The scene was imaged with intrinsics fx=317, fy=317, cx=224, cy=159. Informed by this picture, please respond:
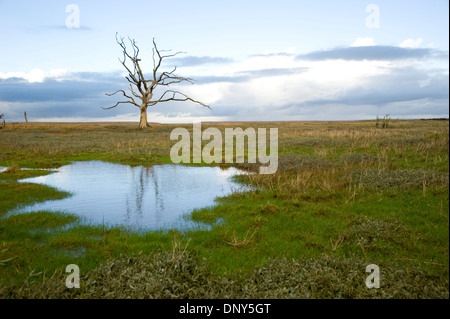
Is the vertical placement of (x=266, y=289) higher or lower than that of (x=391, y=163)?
lower

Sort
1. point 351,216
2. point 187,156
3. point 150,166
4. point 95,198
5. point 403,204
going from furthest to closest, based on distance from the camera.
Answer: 1. point 187,156
2. point 150,166
3. point 95,198
4. point 403,204
5. point 351,216

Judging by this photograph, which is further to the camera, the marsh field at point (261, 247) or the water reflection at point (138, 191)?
the water reflection at point (138, 191)

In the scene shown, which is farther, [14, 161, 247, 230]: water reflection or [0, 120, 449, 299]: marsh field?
[14, 161, 247, 230]: water reflection

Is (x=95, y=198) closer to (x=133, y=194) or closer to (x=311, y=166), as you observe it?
(x=133, y=194)

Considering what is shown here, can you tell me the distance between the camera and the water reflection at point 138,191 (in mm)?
10961

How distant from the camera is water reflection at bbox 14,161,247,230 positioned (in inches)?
432

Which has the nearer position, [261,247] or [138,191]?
[261,247]

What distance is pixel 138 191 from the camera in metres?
14.8

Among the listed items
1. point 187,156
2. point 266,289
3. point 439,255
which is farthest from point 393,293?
point 187,156

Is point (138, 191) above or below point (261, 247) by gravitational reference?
above

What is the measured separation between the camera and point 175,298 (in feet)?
18.7

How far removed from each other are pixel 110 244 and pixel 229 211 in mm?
4468

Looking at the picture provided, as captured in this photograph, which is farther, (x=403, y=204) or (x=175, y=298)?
(x=403, y=204)

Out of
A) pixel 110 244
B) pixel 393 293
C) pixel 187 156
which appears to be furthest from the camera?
pixel 187 156
